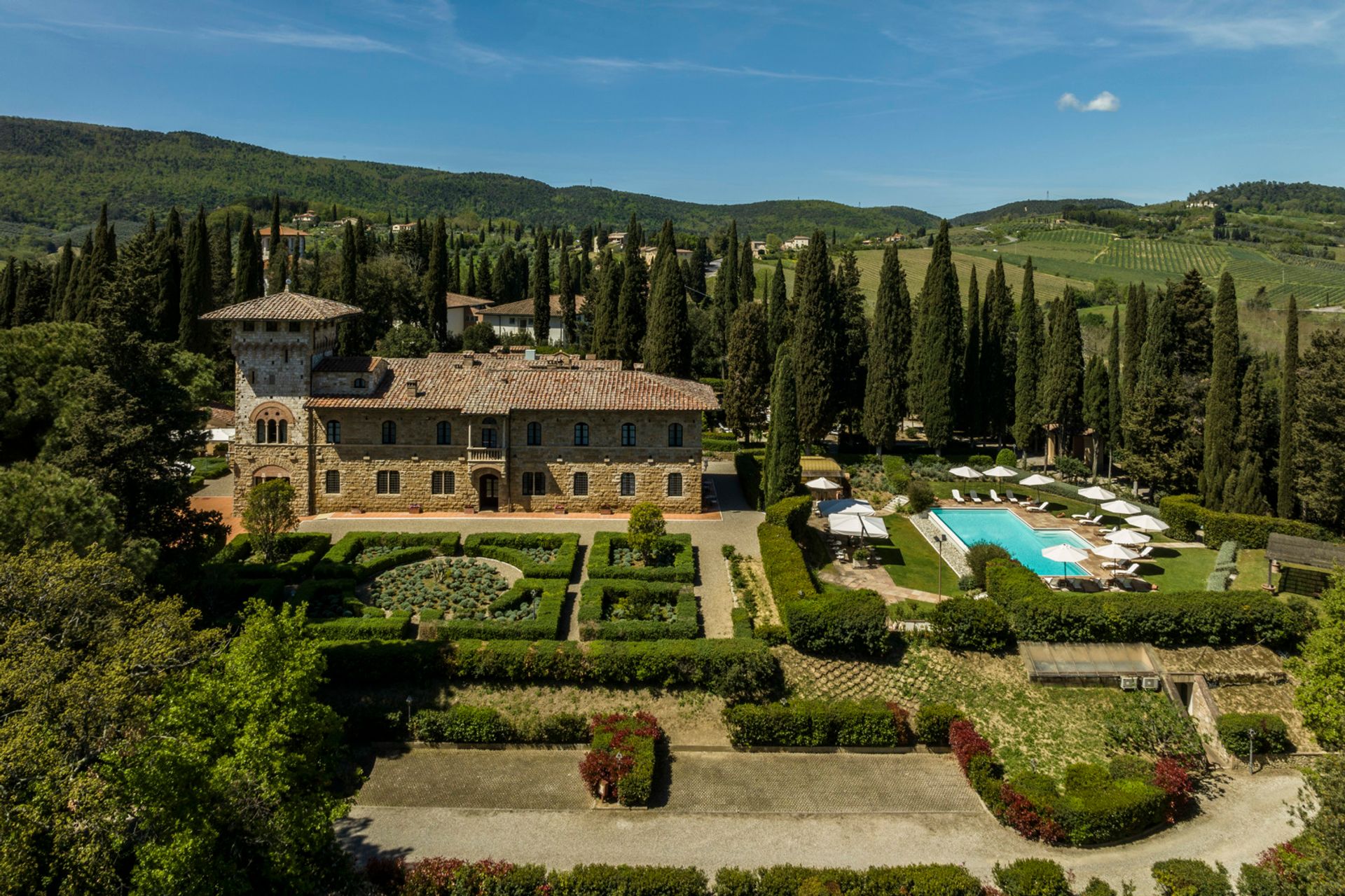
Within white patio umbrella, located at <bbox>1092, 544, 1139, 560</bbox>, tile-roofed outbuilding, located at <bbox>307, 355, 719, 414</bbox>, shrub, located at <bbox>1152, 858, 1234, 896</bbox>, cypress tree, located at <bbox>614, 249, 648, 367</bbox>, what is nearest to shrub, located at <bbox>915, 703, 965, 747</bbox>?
shrub, located at <bbox>1152, 858, 1234, 896</bbox>

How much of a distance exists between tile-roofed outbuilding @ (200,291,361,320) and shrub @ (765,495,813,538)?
21056mm

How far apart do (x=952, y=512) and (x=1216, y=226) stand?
148213mm

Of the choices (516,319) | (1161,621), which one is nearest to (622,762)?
(1161,621)

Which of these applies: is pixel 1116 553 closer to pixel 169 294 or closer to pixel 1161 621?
pixel 1161 621

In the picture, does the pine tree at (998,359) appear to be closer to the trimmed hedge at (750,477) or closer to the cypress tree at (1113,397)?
the cypress tree at (1113,397)

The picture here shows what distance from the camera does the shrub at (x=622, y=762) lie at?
73.7ft

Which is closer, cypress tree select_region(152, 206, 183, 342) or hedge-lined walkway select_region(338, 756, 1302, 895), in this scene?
hedge-lined walkway select_region(338, 756, 1302, 895)

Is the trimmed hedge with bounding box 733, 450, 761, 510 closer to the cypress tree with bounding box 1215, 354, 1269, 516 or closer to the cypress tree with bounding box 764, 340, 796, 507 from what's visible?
the cypress tree with bounding box 764, 340, 796, 507

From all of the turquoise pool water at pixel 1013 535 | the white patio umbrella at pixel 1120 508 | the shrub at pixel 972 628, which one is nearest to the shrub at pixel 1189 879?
the shrub at pixel 972 628

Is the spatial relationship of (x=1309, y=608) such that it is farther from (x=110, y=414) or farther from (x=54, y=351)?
(x=54, y=351)

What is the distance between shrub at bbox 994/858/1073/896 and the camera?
60.5 ft

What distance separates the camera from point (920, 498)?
138ft

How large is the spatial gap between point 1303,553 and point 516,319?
239 feet

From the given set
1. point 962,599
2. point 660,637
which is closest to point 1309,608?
point 962,599
